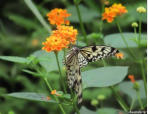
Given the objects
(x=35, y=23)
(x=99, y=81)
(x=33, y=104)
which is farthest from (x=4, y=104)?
(x=99, y=81)

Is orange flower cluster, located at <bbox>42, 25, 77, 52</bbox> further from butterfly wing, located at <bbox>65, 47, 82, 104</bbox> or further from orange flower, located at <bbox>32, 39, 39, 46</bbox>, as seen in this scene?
orange flower, located at <bbox>32, 39, 39, 46</bbox>

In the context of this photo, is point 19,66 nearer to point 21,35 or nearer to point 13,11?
point 21,35

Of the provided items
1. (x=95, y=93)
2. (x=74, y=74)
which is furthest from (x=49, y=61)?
(x=95, y=93)

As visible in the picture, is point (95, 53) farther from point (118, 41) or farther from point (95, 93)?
point (95, 93)

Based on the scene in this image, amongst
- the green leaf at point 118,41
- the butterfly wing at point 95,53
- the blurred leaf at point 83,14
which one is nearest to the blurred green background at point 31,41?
the blurred leaf at point 83,14

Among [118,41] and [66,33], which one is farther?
[118,41]

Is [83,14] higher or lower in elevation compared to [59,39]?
lower

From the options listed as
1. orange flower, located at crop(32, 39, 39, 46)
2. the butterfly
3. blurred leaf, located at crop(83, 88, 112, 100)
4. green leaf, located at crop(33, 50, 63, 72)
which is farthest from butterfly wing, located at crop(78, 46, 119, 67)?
orange flower, located at crop(32, 39, 39, 46)

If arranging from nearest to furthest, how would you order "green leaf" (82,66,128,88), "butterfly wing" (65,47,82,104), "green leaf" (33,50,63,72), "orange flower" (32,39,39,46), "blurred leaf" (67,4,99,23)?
"butterfly wing" (65,47,82,104), "green leaf" (82,66,128,88), "green leaf" (33,50,63,72), "blurred leaf" (67,4,99,23), "orange flower" (32,39,39,46)
